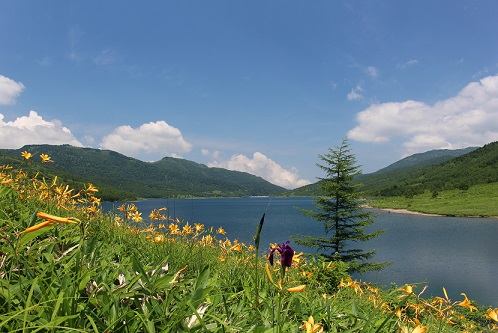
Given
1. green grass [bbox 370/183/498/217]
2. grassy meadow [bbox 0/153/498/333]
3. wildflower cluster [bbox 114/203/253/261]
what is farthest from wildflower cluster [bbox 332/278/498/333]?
green grass [bbox 370/183/498/217]

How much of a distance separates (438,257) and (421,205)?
85.8 m

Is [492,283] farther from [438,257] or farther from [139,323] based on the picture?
[139,323]

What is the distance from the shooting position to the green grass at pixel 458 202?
92188 millimetres

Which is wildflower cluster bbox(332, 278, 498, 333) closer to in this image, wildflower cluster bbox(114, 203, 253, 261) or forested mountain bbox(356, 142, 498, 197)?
wildflower cluster bbox(114, 203, 253, 261)

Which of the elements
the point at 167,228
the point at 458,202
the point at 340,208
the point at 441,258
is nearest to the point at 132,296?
the point at 167,228

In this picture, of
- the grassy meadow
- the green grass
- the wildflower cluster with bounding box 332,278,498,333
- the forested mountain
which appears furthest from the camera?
the forested mountain

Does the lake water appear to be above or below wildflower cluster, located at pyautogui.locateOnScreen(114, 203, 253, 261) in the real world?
below

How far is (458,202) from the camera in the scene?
107 meters

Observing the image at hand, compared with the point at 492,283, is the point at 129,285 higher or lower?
higher

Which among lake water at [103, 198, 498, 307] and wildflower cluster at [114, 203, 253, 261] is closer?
wildflower cluster at [114, 203, 253, 261]

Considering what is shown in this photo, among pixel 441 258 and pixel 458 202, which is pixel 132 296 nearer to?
pixel 441 258

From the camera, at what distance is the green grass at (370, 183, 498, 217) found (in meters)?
92.2

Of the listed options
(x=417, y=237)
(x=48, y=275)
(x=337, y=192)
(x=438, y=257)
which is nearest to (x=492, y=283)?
(x=438, y=257)

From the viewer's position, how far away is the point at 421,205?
376 feet
